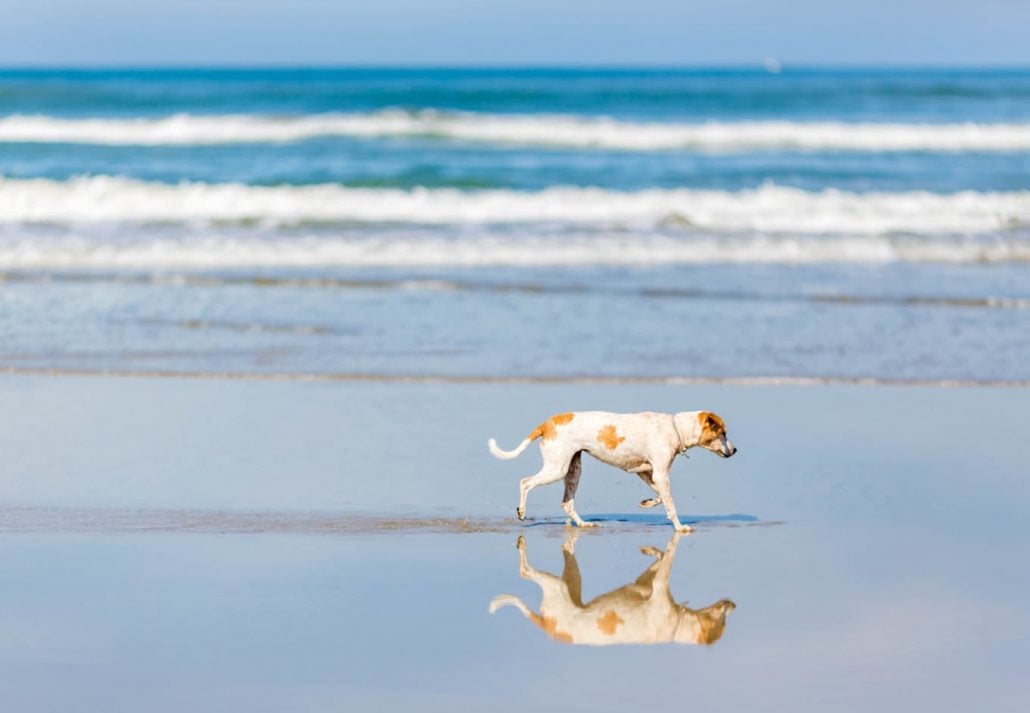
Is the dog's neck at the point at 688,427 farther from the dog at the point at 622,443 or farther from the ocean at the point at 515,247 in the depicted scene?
the ocean at the point at 515,247

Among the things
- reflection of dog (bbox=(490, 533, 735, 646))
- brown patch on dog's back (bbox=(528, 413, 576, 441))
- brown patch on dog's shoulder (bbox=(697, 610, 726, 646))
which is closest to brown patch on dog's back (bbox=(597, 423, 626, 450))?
brown patch on dog's back (bbox=(528, 413, 576, 441))

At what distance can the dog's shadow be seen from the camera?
688cm

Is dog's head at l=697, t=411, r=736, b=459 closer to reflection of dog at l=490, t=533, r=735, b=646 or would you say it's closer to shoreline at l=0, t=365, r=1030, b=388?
reflection of dog at l=490, t=533, r=735, b=646

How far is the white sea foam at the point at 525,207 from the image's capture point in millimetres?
18203

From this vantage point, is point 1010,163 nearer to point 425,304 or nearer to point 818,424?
point 425,304

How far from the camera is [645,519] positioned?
707cm

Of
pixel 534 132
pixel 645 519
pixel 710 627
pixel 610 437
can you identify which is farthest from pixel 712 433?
pixel 534 132

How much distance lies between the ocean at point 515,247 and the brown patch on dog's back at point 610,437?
3173 mm

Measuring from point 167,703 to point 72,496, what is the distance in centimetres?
275

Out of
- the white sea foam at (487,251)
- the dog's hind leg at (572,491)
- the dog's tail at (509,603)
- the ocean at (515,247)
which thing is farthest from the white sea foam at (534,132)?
the dog's tail at (509,603)

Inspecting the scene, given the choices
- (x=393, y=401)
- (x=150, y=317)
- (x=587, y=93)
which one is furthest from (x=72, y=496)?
(x=587, y=93)

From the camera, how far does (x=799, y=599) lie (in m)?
5.69

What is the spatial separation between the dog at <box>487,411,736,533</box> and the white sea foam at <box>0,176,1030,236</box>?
426 inches

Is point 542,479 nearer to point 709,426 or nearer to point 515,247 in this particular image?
point 709,426
